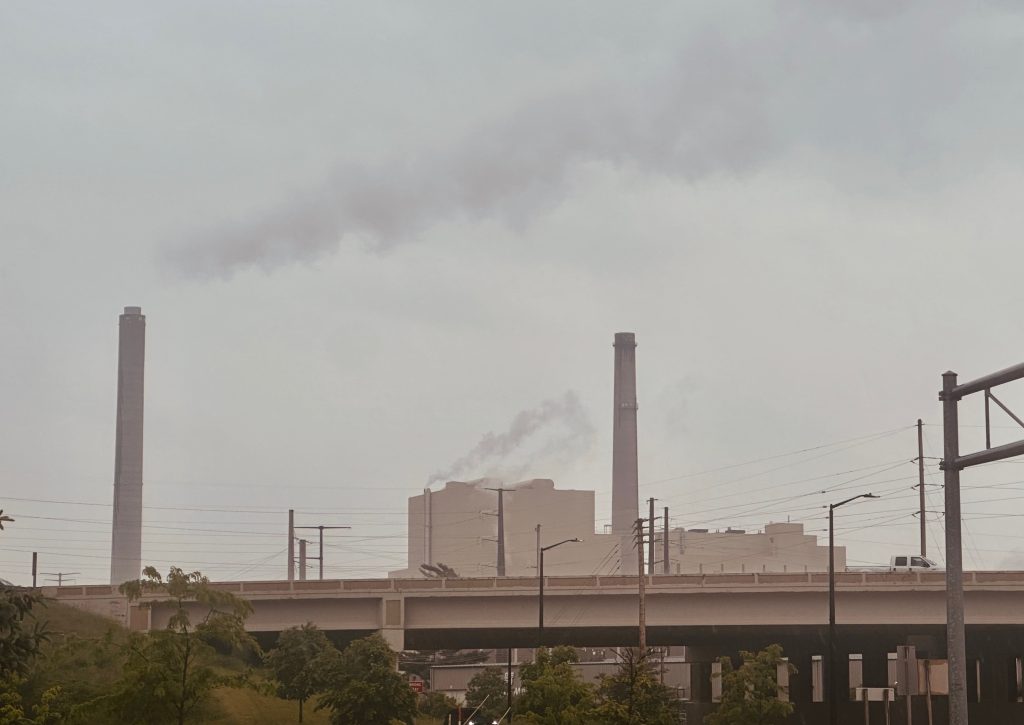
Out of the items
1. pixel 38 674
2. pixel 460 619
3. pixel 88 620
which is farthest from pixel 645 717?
pixel 88 620

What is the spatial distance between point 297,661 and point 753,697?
21947 millimetres

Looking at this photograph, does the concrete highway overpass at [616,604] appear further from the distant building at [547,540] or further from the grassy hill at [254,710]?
the distant building at [547,540]

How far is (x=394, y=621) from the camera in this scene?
242ft

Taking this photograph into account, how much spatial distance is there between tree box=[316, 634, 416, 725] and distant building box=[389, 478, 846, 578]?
379ft

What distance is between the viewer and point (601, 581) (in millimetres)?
72875

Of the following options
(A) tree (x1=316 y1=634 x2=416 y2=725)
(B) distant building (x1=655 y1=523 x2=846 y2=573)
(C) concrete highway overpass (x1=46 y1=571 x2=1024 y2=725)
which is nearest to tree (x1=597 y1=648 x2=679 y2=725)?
(A) tree (x1=316 y1=634 x2=416 y2=725)

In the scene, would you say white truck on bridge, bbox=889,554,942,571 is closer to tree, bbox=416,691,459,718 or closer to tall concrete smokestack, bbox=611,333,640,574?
tree, bbox=416,691,459,718

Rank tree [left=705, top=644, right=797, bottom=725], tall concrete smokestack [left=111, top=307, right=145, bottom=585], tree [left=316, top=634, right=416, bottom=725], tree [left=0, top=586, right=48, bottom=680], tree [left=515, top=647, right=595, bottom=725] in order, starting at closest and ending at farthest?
1. tree [left=0, top=586, right=48, bottom=680]
2. tree [left=515, top=647, right=595, bottom=725]
3. tree [left=316, top=634, right=416, bottom=725]
4. tree [left=705, top=644, right=797, bottom=725]
5. tall concrete smokestack [left=111, top=307, right=145, bottom=585]

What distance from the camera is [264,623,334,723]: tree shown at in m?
66.0

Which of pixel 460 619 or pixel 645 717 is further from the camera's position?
pixel 460 619

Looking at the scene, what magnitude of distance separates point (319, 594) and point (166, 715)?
32.8 metres

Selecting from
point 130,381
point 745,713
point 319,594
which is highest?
point 130,381

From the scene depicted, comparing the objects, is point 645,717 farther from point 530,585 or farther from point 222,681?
point 530,585

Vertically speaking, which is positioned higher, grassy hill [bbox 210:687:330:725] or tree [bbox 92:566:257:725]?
tree [bbox 92:566:257:725]
